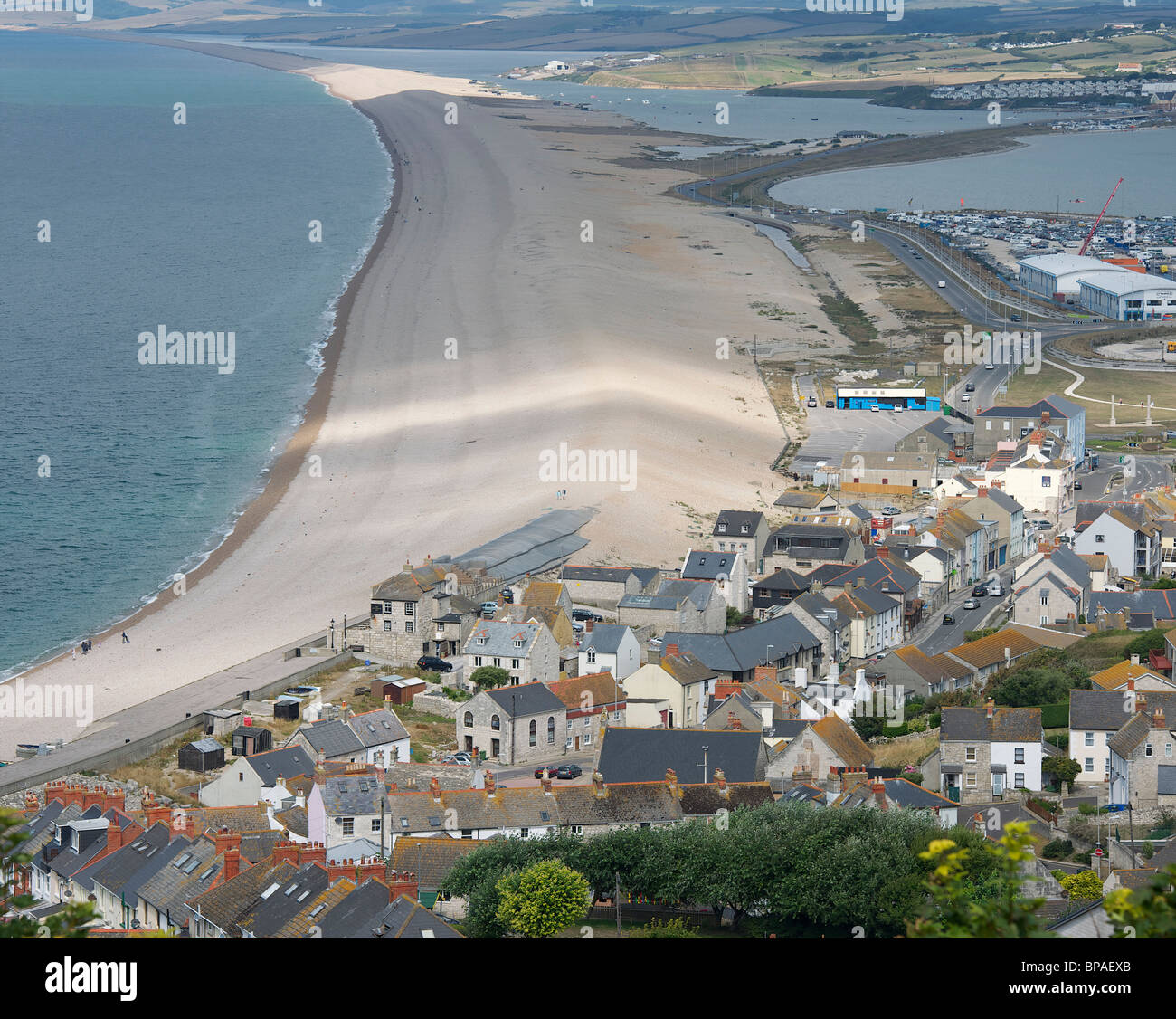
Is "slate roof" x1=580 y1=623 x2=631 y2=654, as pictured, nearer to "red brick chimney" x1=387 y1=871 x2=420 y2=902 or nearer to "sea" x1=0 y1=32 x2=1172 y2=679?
"red brick chimney" x1=387 y1=871 x2=420 y2=902

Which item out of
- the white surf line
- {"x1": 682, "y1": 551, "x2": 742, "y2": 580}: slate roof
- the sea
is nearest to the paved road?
{"x1": 682, "y1": 551, "x2": 742, "y2": 580}: slate roof

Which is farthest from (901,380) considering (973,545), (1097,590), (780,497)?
(1097,590)

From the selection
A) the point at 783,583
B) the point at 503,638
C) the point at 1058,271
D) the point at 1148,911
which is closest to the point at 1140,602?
the point at 783,583

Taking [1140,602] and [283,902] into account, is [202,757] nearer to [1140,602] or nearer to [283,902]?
[283,902]

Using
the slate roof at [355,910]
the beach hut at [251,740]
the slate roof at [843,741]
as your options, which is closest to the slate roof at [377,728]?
the beach hut at [251,740]

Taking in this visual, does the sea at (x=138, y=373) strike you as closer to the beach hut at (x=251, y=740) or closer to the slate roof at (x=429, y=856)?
the beach hut at (x=251, y=740)

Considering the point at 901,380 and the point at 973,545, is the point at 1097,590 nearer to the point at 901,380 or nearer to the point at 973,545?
the point at 973,545
